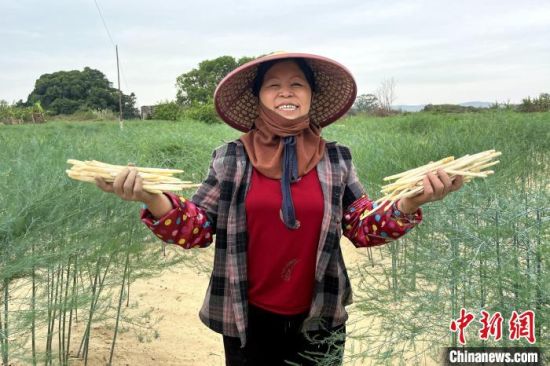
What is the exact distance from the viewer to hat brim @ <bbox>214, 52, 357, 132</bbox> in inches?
63.3

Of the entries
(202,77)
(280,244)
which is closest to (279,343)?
(280,244)

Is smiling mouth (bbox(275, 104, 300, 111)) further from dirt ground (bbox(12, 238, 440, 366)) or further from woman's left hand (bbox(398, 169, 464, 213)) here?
dirt ground (bbox(12, 238, 440, 366))

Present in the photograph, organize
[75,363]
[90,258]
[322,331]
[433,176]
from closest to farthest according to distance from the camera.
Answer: [433,176] < [322,331] < [90,258] < [75,363]

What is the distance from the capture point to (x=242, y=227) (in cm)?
149

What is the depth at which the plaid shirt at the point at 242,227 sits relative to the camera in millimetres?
1442

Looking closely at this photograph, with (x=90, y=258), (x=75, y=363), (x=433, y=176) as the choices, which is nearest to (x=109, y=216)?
(x=90, y=258)

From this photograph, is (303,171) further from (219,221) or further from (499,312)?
(499,312)

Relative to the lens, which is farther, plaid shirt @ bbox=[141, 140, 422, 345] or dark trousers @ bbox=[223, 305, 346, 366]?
dark trousers @ bbox=[223, 305, 346, 366]

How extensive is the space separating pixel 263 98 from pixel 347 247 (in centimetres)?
400

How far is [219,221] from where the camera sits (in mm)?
1506

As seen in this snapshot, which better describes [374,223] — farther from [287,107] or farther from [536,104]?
[536,104]

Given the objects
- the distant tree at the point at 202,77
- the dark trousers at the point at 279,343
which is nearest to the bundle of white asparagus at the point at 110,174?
the dark trousers at the point at 279,343

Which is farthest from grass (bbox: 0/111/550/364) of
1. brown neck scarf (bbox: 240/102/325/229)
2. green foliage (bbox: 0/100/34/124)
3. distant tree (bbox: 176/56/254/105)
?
distant tree (bbox: 176/56/254/105)

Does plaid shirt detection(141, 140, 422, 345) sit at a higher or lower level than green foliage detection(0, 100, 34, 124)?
lower
